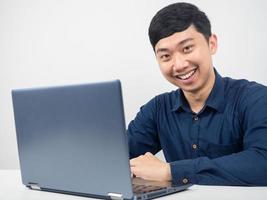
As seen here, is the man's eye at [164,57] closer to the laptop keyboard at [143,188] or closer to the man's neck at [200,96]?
the man's neck at [200,96]

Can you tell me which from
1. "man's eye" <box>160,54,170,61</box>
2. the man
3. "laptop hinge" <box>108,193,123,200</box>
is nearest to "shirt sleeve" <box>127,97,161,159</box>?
the man

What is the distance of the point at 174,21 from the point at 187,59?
0.15m

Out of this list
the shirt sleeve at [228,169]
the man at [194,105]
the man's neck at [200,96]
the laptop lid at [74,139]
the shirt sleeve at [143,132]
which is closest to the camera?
the laptop lid at [74,139]

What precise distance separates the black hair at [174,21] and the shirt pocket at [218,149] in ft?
1.43

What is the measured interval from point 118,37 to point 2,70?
829 mm

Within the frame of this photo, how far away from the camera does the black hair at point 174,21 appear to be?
151cm

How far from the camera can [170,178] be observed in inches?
47.2

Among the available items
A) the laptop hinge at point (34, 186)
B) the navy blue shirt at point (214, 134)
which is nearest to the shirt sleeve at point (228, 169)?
the navy blue shirt at point (214, 134)

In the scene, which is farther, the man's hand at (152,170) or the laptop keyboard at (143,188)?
the man's hand at (152,170)

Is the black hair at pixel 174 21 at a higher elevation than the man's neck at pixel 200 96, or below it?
higher

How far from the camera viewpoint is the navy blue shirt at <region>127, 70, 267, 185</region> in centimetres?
119

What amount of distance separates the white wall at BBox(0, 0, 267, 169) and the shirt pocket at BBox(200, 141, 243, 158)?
0.44 m

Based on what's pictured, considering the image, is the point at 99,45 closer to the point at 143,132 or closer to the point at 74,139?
the point at 143,132

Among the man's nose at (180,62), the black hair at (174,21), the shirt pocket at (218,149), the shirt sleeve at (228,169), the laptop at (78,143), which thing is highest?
the black hair at (174,21)
